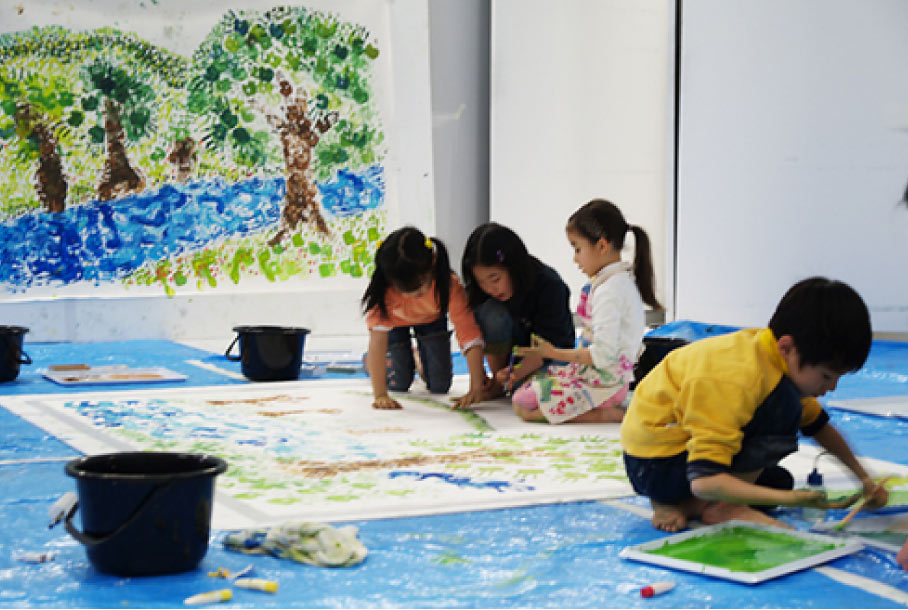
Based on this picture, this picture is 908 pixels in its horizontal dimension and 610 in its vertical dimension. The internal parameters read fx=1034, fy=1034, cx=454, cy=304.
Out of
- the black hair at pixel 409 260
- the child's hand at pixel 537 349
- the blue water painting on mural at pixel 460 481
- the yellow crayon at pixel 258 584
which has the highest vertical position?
the black hair at pixel 409 260

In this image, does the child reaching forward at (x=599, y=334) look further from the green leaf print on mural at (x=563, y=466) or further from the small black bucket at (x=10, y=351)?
the small black bucket at (x=10, y=351)

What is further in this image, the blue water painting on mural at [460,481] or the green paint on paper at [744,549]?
the blue water painting on mural at [460,481]

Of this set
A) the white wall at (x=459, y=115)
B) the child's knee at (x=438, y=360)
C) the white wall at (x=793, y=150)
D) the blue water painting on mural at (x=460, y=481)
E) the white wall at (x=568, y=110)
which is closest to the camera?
the blue water painting on mural at (x=460, y=481)

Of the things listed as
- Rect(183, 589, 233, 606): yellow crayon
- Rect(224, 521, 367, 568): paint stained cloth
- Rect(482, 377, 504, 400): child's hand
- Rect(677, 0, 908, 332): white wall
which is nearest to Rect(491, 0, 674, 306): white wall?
Rect(677, 0, 908, 332): white wall

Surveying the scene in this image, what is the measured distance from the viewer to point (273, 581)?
1514 mm

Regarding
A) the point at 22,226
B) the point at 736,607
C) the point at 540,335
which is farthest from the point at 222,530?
the point at 22,226

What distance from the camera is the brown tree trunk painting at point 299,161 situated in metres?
5.62

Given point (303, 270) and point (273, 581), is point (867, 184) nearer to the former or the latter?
point (303, 270)

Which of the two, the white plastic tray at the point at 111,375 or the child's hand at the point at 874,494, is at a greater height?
the child's hand at the point at 874,494

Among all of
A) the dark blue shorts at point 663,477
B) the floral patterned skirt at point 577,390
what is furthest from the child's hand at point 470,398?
the dark blue shorts at point 663,477

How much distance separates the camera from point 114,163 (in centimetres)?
534

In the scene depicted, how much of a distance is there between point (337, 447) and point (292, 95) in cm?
341

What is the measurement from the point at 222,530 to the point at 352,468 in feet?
1.91

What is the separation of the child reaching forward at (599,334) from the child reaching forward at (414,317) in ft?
1.05
